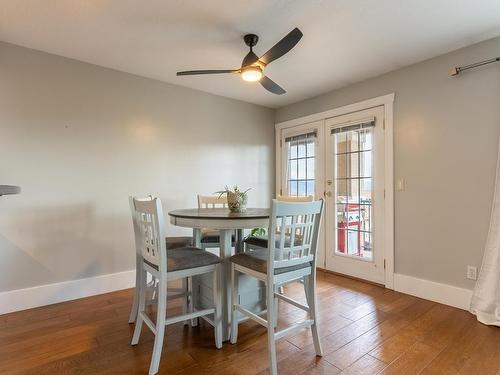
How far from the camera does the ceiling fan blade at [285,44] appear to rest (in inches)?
68.3

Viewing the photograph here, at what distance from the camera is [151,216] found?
1.69m

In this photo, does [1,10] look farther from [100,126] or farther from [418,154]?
[418,154]

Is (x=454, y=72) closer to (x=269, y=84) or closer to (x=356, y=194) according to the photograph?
(x=356, y=194)

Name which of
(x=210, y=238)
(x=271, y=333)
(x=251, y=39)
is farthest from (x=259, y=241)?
(x=251, y=39)

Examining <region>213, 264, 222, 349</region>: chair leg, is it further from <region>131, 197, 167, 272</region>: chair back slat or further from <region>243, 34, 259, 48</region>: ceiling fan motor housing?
<region>243, 34, 259, 48</region>: ceiling fan motor housing

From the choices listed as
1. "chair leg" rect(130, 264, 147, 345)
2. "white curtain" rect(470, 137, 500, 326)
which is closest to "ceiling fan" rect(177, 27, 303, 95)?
"chair leg" rect(130, 264, 147, 345)

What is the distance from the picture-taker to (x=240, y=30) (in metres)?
2.19

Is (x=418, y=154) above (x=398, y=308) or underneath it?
above

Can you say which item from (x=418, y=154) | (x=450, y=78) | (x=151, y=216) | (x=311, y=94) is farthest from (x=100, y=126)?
(x=450, y=78)

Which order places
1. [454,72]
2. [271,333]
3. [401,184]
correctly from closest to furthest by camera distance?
[271,333]
[454,72]
[401,184]

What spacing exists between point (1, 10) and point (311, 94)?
10.2ft

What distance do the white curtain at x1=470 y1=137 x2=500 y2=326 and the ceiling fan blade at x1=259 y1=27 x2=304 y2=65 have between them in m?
1.92

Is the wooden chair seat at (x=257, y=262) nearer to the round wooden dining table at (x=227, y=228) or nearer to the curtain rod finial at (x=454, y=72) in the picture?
the round wooden dining table at (x=227, y=228)

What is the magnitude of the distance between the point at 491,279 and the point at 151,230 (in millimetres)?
2646
